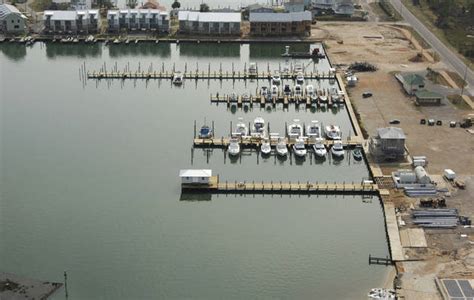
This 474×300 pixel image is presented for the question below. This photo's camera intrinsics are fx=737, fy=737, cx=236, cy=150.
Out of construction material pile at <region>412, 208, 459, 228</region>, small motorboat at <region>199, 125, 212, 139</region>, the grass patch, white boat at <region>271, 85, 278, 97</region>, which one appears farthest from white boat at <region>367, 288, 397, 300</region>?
white boat at <region>271, 85, 278, 97</region>

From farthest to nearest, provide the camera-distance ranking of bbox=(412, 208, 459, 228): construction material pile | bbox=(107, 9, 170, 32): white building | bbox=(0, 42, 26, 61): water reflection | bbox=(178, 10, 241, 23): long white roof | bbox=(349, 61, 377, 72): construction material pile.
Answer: bbox=(107, 9, 170, 32): white building → bbox=(178, 10, 241, 23): long white roof → bbox=(0, 42, 26, 61): water reflection → bbox=(349, 61, 377, 72): construction material pile → bbox=(412, 208, 459, 228): construction material pile

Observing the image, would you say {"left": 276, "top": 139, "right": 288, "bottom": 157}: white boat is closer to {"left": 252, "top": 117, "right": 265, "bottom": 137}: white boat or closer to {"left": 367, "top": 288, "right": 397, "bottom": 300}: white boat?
{"left": 252, "top": 117, "right": 265, "bottom": 137}: white boat

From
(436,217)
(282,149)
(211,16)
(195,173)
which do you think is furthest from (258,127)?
(211,16)

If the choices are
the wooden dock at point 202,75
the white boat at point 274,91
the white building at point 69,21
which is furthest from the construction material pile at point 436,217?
the white building at point 69,21

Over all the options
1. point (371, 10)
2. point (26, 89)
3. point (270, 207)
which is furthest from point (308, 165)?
point (371, 10)

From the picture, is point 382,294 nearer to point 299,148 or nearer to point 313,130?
point 299,148
